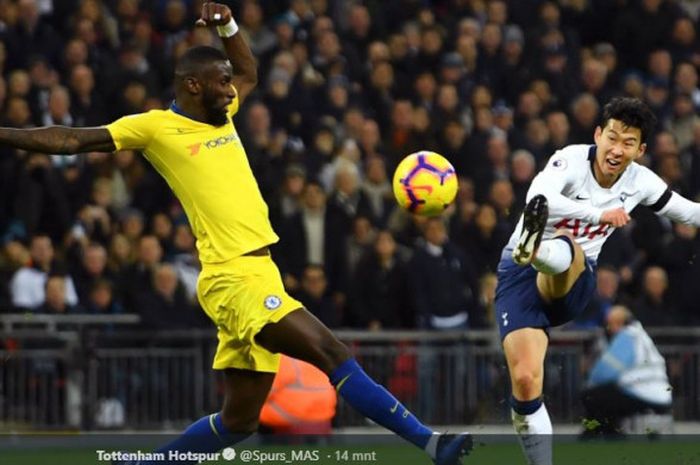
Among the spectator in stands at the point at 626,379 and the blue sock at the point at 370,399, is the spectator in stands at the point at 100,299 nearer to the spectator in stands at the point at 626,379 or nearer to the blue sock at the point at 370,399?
the spectator in stands at the point at 626,379

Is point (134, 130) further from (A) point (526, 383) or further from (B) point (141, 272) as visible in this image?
(B) point (141, 272)

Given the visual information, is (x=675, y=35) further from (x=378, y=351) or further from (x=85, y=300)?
(x=85, y=300)

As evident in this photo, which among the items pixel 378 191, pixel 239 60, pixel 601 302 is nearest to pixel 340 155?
pixel 378 191

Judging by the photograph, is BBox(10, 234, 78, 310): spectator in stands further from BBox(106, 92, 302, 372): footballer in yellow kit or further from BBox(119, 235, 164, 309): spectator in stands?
BBox(106, 92, 302, 372): footballer in yellow kit

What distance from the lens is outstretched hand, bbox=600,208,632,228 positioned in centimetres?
1002

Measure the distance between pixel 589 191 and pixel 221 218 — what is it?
7.69ft

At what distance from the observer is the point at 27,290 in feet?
51.8

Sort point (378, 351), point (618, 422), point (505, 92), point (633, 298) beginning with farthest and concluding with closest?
point (505, 92) → point (633, 298) → point (378, 351) → point (618, 422)

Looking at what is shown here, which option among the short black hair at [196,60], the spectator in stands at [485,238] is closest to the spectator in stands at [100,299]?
the spectator in stands at [485,238]

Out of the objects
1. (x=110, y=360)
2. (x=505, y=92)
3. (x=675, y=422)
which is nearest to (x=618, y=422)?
(x=675, y=422)

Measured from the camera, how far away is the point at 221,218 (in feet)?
31.7

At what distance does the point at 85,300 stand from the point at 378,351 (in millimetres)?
2561

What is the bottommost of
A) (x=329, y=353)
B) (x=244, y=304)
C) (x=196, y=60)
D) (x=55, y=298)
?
(x=55, y=298)

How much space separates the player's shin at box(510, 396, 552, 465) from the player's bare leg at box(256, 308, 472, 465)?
3.90 feet
